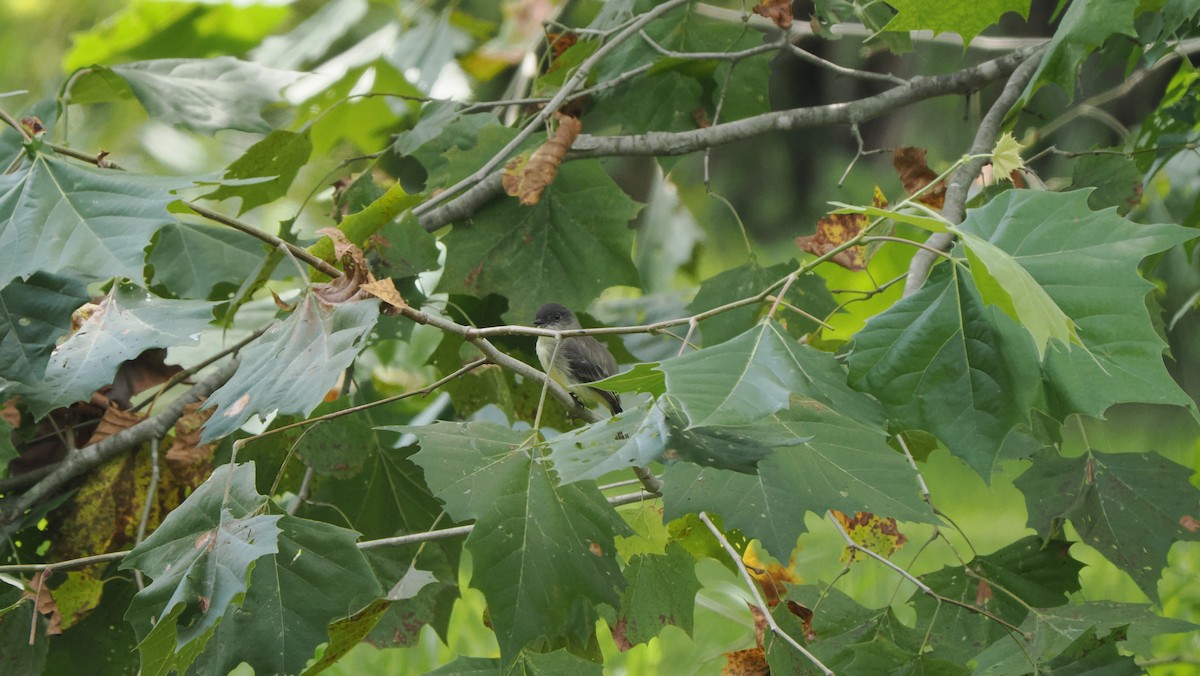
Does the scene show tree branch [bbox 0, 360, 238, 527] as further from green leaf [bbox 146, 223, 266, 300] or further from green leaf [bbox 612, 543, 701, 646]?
green leaf [bbox 612, 543, 701, 646]

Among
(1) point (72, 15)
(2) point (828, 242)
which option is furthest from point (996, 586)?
(1) point (72, 15)

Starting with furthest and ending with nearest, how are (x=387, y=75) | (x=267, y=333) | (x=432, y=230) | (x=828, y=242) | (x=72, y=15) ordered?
(x=72, y=15), (x=387, y=75), (x=432, y=230), (x=828, y=242), (x=267, y=333)

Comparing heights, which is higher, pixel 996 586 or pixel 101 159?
pixel 101 159

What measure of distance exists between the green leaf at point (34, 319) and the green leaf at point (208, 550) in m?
0.39

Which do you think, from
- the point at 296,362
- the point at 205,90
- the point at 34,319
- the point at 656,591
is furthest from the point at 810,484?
the point at 205,90

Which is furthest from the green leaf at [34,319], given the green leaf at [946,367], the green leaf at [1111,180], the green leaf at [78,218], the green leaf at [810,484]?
the green leaf at [1111,180]

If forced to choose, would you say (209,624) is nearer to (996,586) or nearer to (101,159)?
(101,159)

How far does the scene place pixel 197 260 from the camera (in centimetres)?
186

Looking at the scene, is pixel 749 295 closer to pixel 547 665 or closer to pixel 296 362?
pixel 547 665

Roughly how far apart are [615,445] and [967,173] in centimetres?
101

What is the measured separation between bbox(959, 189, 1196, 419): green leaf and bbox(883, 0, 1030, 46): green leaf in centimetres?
35

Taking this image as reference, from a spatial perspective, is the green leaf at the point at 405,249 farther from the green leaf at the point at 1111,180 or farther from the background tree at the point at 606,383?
the green leaf at the point at 1111,180

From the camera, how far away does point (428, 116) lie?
209 centimetres

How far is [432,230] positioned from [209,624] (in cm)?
114
